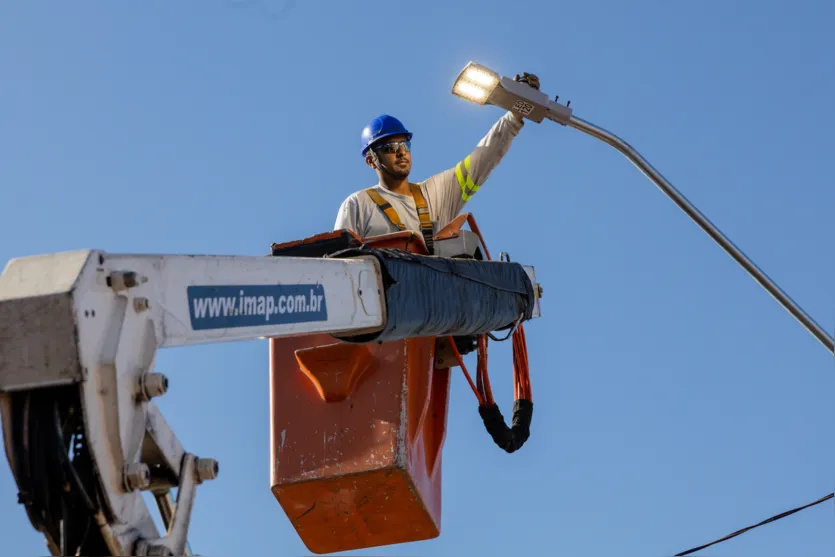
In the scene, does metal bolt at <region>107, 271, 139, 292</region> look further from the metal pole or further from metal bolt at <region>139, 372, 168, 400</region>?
the metal pole

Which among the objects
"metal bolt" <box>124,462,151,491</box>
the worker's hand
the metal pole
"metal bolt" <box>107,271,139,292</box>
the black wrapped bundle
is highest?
the worker's hand

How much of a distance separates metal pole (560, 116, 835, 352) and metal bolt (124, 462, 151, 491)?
574 centimetres

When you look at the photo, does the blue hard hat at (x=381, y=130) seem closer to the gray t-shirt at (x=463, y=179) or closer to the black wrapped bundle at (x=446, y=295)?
the gray t-shirt at (x=463, y=179)

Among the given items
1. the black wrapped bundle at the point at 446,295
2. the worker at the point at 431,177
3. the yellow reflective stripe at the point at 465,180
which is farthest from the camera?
the yellow reflective stripe at the point at 465,180

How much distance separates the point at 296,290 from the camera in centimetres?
606

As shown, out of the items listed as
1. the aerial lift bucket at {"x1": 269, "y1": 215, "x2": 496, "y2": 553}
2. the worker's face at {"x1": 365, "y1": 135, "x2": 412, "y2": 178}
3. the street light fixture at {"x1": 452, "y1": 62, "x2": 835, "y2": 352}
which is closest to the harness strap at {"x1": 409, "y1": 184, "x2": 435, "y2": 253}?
the worker's face at {"x1": 365, "y1": 135, "x2": 412, "y2": 178}

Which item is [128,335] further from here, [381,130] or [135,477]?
[381,130]

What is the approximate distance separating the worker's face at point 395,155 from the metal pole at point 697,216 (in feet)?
4.48

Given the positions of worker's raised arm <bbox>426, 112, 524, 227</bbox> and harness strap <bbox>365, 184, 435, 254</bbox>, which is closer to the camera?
harness strap <bbox>365, 184, 435, 254</bbox>

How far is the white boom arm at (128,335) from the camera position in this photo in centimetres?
437

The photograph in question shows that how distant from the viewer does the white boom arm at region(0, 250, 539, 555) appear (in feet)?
14.3

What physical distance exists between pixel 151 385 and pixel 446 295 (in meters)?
3.21

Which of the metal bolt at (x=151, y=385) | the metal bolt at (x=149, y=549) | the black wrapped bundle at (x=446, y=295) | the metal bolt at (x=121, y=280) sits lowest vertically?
the metal bolt at (x=149, y=549)

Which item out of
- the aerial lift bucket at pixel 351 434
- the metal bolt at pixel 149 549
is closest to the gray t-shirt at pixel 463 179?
the aerial lift bucket at pixel 351 434
